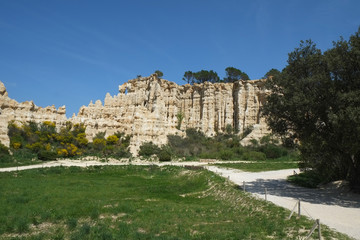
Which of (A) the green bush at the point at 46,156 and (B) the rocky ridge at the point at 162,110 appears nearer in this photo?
(A) the green bush at the point at 46,156

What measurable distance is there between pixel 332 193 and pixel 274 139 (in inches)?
1465

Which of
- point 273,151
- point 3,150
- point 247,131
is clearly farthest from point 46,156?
point 247,131

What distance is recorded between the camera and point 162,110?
62.6m

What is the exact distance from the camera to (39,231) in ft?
32.4

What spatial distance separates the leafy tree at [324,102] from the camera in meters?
13.1

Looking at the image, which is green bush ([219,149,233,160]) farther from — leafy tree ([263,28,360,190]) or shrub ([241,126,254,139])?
leafy tree ([263,28,360,190])

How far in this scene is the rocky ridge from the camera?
163 ft

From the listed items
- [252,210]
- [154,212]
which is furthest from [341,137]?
[154,212]

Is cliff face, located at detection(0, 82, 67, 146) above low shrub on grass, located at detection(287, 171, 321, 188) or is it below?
above

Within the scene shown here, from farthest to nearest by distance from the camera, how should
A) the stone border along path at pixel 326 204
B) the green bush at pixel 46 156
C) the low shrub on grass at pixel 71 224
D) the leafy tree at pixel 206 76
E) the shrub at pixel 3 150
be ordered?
the leafy tree at pixel 206 76, the green bush at pixel 46 156, the shrub at pixel 3 150, the low shrub on grass at pixel 71 224, the stone border along path at pixel 326 204

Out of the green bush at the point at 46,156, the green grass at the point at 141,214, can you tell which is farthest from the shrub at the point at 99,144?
the green grass at the point at 141,214

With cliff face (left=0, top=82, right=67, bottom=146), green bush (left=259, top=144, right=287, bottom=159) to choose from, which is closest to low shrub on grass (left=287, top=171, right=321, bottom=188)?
green bush (left=259, top=144, right=287, bottom=159)

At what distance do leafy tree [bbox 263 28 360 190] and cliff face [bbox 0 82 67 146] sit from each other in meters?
43.3

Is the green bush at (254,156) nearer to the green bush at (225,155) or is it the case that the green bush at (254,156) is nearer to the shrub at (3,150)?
the green bush at (225,155)
